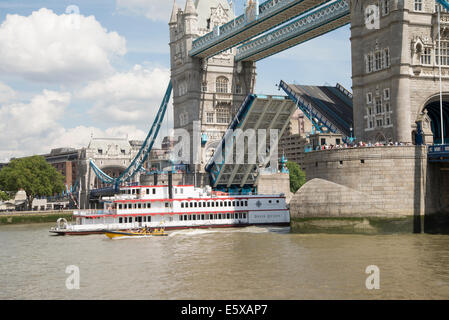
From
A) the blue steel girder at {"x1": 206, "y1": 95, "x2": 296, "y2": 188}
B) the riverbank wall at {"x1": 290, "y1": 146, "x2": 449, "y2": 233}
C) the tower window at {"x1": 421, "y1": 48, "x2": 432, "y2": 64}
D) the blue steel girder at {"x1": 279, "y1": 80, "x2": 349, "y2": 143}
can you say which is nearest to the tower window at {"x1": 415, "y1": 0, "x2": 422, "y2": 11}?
the tower window at {"x1": 421, "y1": 48, "x2": 432, "y2": 64}

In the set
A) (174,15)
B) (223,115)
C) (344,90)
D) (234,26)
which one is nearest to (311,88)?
(344,90)

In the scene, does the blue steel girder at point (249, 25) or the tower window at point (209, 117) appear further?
the tower window at point (209, 117)

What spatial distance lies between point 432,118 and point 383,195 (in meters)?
12.3

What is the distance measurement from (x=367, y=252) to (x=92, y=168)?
92.9 meters

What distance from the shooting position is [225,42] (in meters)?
65.0

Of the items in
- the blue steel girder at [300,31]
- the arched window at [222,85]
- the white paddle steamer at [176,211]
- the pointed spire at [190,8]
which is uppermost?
the pointed spire at [190,8]

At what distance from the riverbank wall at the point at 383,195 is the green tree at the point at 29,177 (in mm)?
63250

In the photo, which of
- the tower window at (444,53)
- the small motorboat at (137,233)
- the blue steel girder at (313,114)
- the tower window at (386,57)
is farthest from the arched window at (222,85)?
the tower window at (444,53)

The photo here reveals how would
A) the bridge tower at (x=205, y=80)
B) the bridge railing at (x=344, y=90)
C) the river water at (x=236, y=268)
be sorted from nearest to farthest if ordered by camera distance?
the river water at (x=236, y=268)
the bridge railing at (x=344, y=90)
the bridge tower at (x=205, y=80)

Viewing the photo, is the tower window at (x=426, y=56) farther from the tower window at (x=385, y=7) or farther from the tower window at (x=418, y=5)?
the tower window at (x=385, y=7)

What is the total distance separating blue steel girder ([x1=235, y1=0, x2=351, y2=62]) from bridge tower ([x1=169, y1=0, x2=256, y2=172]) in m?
2.97

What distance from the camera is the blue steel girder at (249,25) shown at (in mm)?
53938

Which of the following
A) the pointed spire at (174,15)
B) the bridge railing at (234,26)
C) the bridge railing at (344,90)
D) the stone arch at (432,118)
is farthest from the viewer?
the pointed spire at (174,15)

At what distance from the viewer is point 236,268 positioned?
27984 millimetres
